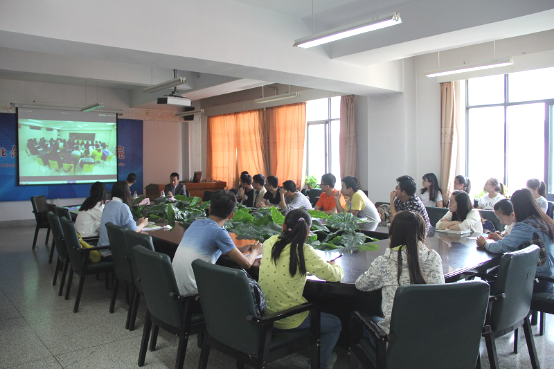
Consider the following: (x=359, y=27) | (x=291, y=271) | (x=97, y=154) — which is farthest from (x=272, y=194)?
(x=97, y=154)

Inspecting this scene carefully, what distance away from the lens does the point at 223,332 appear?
235 cm

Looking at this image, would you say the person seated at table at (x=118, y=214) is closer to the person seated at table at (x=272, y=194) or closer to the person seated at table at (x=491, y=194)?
the person seated at table at (x=272, y=194)

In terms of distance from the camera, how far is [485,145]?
734cm

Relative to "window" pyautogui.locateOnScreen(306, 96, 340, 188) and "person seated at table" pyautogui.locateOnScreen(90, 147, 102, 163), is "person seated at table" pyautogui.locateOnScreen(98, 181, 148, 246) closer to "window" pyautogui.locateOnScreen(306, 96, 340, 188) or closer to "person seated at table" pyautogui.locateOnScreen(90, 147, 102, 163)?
"window" pyautogui.locateOnScreen(306, 96, 340, 188)

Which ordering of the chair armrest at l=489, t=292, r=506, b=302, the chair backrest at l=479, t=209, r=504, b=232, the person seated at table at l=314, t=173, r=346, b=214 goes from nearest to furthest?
the chair armrest at l=489, t=292, r=506, b=302 → the chair backrest at l=479, t=209, r=504, b=232 → the person seated at table at l=314, t=173, r=346, b=214

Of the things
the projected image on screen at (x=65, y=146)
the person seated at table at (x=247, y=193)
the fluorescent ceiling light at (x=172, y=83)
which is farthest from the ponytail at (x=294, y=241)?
the projected image on screen at (x=65, y=146)

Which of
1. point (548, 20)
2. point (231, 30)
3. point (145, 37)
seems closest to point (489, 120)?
point (548, 20)

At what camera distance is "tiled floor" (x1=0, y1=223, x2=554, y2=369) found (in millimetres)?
3059

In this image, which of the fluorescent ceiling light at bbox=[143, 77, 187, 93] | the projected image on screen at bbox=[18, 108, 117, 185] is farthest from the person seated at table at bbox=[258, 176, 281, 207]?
the projected image on screen at bbox=[18, 108, 117, 185]

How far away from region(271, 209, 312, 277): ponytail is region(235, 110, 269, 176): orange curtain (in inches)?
309

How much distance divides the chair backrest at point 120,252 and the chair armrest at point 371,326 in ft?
6.65

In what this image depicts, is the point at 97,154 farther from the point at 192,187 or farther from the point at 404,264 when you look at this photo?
the point at 404,264

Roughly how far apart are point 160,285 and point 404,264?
4.59 ft

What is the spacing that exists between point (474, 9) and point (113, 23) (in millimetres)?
3683
